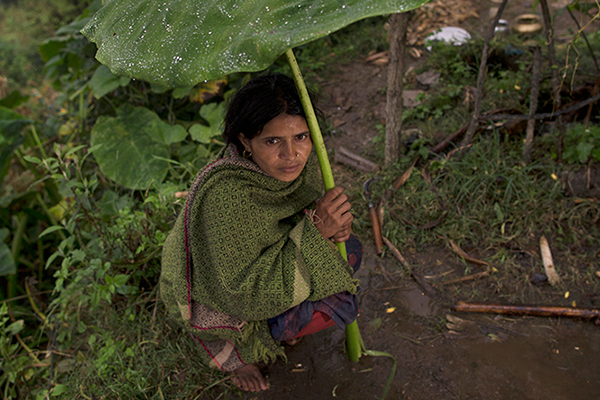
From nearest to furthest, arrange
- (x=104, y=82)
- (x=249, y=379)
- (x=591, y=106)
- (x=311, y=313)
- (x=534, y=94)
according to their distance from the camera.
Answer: (x=311, y=313), (x=249, y=379), (x=534, y=94), (x=591, y=106), (x=104, y=82)

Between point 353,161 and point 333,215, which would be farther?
point 353,161

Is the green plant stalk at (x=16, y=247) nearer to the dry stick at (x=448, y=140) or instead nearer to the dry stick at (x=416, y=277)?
the dry stick at (x=416, y=277)

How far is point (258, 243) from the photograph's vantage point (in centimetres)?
156

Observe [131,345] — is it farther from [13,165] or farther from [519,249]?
[13,165]

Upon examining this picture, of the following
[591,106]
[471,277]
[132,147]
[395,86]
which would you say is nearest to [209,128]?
[132,147]

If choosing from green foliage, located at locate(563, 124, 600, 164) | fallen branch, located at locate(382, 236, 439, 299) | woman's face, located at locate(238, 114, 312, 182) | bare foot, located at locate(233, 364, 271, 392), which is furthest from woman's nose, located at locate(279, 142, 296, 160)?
green foliage, located at locate(563, 124, 600, 164)

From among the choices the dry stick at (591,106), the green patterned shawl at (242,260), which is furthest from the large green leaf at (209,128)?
the dry stick at (591,106)

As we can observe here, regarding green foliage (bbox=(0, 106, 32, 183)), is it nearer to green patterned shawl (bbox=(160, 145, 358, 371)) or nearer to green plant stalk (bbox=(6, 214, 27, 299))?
green plant stalk (bbox=(6, 214, 27, 299))

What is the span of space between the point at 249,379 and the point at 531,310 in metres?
1.51

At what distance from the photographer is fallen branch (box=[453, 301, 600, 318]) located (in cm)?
207

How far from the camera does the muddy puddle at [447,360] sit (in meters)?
1.85

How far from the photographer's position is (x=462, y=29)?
423cm

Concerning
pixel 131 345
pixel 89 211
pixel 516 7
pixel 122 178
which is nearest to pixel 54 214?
pixel 122 178

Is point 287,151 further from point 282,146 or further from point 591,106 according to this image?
point 591,106
